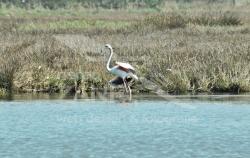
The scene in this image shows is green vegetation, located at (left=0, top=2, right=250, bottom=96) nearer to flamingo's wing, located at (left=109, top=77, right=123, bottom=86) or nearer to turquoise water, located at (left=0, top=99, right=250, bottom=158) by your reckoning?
flamingo's wing, located at (left=109, top=77, right=123, bottom=86)

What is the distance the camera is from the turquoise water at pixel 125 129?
1245cm

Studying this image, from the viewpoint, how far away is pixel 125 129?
14.5m

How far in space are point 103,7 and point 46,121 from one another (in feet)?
188

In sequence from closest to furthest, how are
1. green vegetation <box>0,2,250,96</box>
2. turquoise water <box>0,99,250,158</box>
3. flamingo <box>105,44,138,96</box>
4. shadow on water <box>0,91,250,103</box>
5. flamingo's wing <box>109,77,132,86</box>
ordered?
turquoise water <box>0,99,250,158</box>
shadow on water <box>0,91,250,103</box>
flamingo <box>105,44,138,96</box>
flamingo's wing <box>109,77,132,86</box>
green vegetation <box>0,2,250,96</box>

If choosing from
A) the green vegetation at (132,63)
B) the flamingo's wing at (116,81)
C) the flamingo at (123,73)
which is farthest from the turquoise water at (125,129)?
the green vegetation at (132,63)

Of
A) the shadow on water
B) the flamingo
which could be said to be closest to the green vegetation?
the shadow on water

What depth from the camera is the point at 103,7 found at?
72375 millimetres

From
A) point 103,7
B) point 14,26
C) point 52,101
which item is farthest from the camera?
point 103,7

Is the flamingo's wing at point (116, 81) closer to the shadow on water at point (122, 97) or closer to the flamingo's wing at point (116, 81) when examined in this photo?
the flamingo's wing at point (116, 81)

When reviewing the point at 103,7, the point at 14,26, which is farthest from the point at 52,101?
the point at 103,7

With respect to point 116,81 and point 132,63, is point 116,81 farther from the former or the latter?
point 132,63

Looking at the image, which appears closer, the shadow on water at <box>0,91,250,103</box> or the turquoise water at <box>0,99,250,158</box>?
the turquoise water at <box>0,99,250,158</box>

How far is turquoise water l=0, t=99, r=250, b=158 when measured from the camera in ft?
40.8

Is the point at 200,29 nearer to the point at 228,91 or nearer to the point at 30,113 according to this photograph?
the point at 228,91
